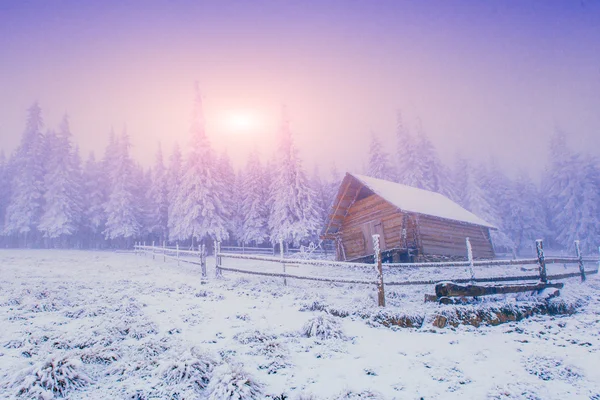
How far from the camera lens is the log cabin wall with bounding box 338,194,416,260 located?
19781mm

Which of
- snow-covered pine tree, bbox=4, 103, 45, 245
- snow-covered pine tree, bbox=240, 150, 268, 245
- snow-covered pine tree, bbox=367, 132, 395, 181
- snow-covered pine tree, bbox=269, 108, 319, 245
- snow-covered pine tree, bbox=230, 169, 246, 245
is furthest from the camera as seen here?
snow-covered pine tree, bbox=367, 132, 395, 181

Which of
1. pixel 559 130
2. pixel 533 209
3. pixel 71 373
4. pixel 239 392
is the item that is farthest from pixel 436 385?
pixel 533 209

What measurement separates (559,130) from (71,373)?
2172 inches

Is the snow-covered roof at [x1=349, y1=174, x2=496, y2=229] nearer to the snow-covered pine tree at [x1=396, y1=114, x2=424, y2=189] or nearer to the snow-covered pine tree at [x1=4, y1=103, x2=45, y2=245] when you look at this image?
the snow-covered pine tree at [x1=396, y1=114, x2=424, y2=189]

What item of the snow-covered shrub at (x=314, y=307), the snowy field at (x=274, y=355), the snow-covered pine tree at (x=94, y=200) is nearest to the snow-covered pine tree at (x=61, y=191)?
the snow-covered pine tree at (x=94, y=200)

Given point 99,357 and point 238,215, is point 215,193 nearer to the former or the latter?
point 238,215

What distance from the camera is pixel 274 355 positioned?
4.64m

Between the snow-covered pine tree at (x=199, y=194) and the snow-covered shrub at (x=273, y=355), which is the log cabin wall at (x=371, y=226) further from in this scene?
the snow-covered pine tree at (x=199, y=194)

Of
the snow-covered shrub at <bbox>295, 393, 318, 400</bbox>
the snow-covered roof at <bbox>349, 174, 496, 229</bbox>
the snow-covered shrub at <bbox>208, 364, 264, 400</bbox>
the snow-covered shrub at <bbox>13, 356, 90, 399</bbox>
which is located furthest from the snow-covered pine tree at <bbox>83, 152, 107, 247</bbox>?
the snow-covered shrub at <bbox>295, 393, 318, 400</bbox>

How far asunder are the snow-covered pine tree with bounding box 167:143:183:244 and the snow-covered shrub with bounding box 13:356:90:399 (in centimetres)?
3096

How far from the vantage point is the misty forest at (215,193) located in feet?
111

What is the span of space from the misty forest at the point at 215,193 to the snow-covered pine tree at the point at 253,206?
0.48 ft

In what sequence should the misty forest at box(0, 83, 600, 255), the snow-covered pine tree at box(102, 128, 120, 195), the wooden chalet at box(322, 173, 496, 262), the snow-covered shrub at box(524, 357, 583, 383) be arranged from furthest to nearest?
the snow-covered pine tree at box(102, 128, 120, 195), the misty forest at box(0, 83, 600, 255), the wooden chalet at box(322, 173, 496, 262), the snow-covered shrub at box(524, 357, 583, 383)

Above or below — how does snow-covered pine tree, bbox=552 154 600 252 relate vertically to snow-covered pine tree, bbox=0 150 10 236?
below
